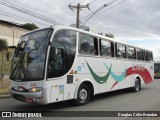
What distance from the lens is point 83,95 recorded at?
10.3 m

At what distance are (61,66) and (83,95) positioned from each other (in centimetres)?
190

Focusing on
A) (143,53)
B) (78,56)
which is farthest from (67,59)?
(143,53)

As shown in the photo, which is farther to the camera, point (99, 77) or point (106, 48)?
point (106, 48)

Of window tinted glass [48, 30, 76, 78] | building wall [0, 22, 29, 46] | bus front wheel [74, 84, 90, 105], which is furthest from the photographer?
building wall [0, 22, 29, 46]

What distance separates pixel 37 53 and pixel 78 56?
1831 mm

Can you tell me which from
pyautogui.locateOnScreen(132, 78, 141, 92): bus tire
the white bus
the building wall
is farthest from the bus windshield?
the building wall

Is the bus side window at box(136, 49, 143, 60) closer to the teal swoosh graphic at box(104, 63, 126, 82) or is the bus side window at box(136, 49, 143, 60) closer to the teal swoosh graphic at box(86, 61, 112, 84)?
the teal swoosh graphic at box(104, 63, 126, 82)

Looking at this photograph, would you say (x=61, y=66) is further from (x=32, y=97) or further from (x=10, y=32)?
(x=10, y=32)

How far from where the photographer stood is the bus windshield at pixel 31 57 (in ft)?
28.2

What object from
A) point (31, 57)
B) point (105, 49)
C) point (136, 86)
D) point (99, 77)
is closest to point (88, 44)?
point (105, 49)

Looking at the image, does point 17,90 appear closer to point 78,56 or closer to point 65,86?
point 65,86

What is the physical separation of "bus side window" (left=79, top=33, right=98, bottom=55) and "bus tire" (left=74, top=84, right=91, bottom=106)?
143 centimetres

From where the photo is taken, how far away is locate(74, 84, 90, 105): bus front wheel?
394 inches

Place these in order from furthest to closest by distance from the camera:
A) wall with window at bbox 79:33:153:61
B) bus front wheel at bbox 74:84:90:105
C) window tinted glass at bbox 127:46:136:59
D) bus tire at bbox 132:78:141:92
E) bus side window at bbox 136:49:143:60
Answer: bus side window at bbox 136:49:143:60 < bus tire at bbox 132:78:141:92 < window tinted glass at bbox 127:46:136:59 < wall with window at bbox 79:33:153:61 < bus front wheel at bbox 74:84:90:105
